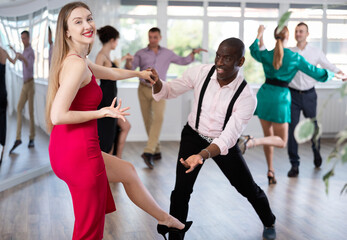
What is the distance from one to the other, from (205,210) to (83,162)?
6.94ft

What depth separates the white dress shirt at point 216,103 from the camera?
287 centimetres

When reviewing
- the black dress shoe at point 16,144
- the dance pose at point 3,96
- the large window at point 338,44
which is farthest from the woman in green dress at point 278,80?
the large window at point 338,44

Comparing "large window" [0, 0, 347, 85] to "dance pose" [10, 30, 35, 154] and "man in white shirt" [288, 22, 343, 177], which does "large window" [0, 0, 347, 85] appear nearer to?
"man in white shirt" [288, 22, 343, 177]

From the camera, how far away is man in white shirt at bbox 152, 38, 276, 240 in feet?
9.64

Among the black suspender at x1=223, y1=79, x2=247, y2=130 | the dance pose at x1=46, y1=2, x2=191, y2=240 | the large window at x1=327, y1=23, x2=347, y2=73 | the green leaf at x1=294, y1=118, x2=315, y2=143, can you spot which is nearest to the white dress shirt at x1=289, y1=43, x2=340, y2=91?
the large window at x1=327, y1=23, x2=347, y2=73

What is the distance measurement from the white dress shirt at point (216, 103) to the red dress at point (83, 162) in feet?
2.65

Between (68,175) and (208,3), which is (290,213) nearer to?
(68,175)

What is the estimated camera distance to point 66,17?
2283 mm

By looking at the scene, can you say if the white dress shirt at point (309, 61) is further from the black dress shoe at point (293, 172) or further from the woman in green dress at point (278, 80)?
the black dress shoe at point (293, 172)

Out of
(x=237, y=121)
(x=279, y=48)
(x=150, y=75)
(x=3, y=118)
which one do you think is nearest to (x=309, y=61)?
(x=279, y=48)

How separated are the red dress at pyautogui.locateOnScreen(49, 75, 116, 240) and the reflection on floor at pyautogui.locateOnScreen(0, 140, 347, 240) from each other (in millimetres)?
1233

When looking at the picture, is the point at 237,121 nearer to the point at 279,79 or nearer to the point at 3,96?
the point at 279,79

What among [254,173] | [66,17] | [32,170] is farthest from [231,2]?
[66,17]

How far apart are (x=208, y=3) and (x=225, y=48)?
16.7 ft
